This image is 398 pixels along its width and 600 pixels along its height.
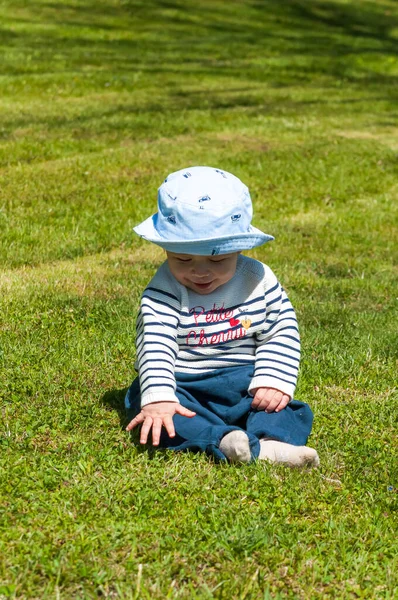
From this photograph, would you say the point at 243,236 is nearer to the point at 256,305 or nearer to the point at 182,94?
the point at 256,305

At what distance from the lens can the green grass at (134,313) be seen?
3055mm

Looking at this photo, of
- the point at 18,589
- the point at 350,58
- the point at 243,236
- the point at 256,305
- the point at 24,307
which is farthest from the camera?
the point at 350,58

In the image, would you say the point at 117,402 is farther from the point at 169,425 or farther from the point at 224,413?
the point at 169,425

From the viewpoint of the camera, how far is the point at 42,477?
11.5 ft

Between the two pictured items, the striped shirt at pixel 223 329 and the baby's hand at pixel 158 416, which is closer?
the baby's hand at pixel 158 416

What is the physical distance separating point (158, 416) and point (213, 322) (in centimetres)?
55

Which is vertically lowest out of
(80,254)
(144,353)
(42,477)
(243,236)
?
(80,254)

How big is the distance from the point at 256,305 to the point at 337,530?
1.16 m

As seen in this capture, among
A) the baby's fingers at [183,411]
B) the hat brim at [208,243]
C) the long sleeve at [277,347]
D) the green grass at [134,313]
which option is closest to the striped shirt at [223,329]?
the long sleeve at [277,347]

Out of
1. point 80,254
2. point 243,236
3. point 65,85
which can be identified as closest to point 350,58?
point 65,85

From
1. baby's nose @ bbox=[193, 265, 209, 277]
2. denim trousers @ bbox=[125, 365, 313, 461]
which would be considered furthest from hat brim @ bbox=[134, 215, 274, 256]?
denim trousers @ bbox=[125, 365, 313, 461]

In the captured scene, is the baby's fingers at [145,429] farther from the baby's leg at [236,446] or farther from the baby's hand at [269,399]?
the baby's hand at [269,399]

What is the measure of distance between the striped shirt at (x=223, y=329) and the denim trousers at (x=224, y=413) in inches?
2.8

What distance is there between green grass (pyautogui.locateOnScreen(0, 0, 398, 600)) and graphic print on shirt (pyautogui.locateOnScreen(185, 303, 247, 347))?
21.3 inches
